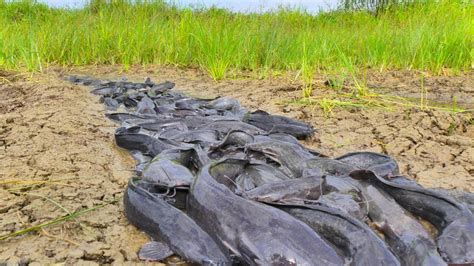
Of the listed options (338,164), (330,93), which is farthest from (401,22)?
(338,164)

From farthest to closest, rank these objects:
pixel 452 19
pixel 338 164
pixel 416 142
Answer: pixel 452 19, pixel 416 142, pixel 338 164

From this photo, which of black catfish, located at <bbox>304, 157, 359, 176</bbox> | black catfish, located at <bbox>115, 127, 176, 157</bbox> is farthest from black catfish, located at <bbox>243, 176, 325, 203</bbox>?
black catfish, located at <bbox>115, 127, 176, 157</bbox>

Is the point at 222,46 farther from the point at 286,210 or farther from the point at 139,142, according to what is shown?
the point at 286,210

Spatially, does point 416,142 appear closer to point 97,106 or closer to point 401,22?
point 97,106

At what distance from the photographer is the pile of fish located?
1.77 meters

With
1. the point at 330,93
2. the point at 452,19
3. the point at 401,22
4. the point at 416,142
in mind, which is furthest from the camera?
the point at 401,22

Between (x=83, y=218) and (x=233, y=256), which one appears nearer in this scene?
(x=233, y=256)

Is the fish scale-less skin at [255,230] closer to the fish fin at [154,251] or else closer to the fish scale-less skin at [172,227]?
the fish scale-less skin at [172,227]

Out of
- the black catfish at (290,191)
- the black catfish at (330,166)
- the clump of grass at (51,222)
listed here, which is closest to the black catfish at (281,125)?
the black catfish at (330,166)

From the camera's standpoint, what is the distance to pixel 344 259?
175 centimetres

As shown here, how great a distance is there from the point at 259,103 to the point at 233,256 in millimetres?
3109

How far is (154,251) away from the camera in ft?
6.34

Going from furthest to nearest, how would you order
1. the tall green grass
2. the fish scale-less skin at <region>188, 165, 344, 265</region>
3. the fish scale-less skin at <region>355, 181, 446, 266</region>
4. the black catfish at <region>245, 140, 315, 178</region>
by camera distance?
the tall green grass → the black catfish at <region>245, 140, 315, 178</region> → the fish scale-less skin at <region>355, 181, 446, 266</region> → the fish scale-less skin at <region>188, 165, 344, 265</region>

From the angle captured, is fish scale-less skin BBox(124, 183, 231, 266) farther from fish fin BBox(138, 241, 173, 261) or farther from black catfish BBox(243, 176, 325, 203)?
black catfish BBox(243, 176, 325, 203)
